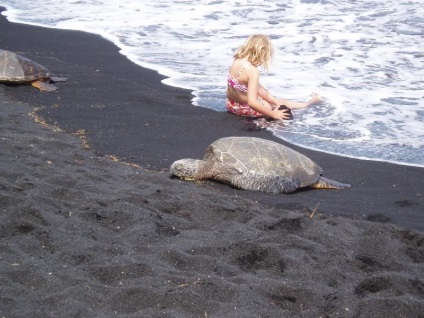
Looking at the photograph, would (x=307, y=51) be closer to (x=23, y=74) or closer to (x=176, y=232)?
(x=23, y=74)

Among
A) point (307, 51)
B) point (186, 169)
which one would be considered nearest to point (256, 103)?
point (186, 169)

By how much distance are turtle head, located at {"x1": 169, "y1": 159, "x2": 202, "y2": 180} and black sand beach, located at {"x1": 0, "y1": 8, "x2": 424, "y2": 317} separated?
11 centimetres

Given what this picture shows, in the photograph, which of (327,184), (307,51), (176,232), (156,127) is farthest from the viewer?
(307,51)

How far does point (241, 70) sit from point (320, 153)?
4.80ft

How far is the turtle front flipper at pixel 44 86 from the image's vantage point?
23.4 feet

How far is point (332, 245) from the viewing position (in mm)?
3639

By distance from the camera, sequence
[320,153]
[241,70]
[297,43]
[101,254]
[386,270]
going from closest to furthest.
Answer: [101,254], [386,270], [320,153], [241,70], [297,43]

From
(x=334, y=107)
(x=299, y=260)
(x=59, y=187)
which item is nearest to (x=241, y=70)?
(x=334, y=107)

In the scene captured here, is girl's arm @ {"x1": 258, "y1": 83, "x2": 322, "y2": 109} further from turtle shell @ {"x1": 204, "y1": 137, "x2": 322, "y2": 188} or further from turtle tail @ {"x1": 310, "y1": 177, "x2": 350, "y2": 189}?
turtle tail @ {"x1": 310, "y1": 177, "x2": 350, "y2": 189}

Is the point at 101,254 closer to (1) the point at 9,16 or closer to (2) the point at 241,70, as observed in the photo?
(2) the point at 241,70

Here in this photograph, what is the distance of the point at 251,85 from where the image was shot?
6.54 metres

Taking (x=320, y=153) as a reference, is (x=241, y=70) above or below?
above

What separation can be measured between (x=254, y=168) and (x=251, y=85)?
1.96m

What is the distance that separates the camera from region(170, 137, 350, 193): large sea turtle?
4.75 meters
